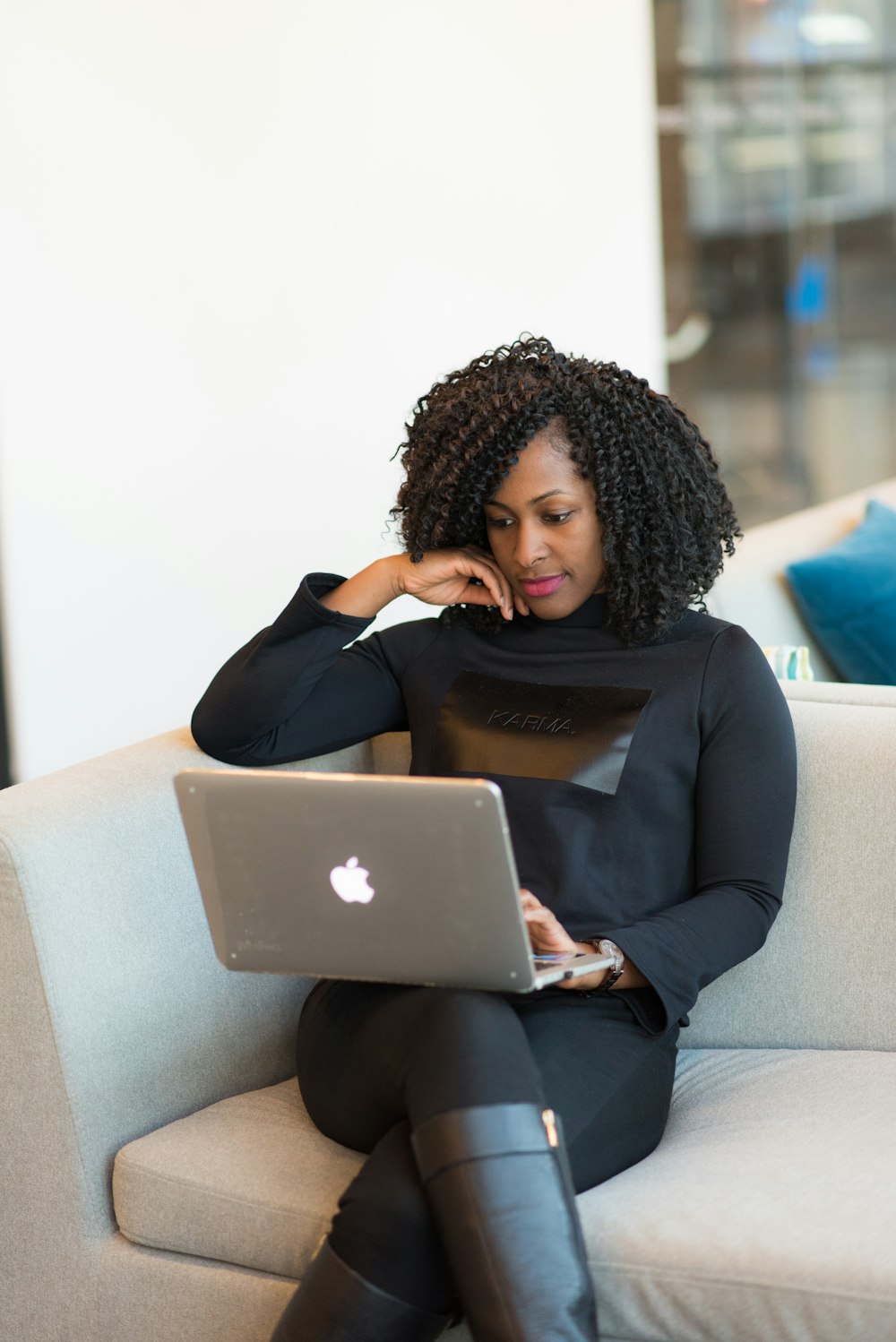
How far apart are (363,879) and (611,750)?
1.38 feet

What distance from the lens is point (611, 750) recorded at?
1.67 m

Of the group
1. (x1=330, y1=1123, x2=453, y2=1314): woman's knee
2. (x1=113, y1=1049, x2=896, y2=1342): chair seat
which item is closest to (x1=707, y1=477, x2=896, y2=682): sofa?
(x1=113, y1=1049, x2=896, y2=1342): chair seat

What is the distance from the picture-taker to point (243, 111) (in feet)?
9.70

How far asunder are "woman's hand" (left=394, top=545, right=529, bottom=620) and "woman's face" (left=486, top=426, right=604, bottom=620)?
7 centimetres

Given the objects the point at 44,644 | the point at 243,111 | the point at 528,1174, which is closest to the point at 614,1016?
the point at 528,1174

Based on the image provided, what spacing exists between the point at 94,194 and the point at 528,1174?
2088mm

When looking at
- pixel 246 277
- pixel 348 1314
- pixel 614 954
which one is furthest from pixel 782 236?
pixel 348 1314

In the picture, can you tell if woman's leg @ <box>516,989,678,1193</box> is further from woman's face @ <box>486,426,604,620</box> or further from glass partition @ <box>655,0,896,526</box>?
glass partition @ <box>655,0,896,526</box>

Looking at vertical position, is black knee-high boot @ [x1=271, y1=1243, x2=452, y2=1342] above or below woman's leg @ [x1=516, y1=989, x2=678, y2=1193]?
below

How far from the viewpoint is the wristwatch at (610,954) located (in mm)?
1504

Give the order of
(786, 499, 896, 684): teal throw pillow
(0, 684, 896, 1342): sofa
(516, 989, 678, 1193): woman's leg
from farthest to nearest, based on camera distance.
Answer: (786, 499, 896, 684): teal throw pillow
(516, 989, 678, 1193): woman's leg
(0, 684, 896, 1342): sofa

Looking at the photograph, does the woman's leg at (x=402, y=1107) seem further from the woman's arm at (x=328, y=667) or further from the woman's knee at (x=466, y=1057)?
the woman's arm at (x=328, y=667)

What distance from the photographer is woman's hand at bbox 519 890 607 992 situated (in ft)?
4.82

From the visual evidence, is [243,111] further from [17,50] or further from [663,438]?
[663,438]
